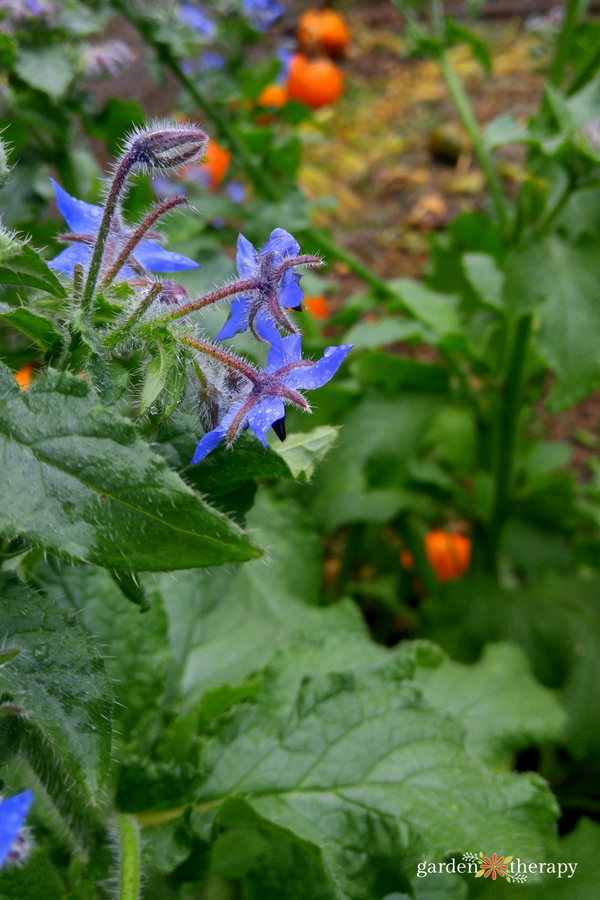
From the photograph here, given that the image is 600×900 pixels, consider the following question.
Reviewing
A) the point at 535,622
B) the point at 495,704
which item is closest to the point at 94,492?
the point at 495,704

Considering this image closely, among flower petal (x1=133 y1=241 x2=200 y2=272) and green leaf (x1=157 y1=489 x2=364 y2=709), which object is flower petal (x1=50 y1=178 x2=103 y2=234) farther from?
green leaf (x1=157 y1=489 x2=364 y2=709)

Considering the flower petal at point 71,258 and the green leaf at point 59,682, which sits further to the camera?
the flower petal at point 71,258

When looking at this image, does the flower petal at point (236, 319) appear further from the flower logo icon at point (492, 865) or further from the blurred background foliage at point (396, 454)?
the flower logo icon at point (492, 865)

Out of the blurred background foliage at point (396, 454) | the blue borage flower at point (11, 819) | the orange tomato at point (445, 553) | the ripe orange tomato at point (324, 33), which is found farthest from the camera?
the ripe orange tomato at point (324, 33)

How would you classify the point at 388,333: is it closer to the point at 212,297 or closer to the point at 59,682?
the point at 212,297

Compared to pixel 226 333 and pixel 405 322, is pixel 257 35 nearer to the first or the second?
pixel 405 322

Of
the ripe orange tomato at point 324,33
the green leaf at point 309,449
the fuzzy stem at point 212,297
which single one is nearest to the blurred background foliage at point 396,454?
the green leaf at point 309,449

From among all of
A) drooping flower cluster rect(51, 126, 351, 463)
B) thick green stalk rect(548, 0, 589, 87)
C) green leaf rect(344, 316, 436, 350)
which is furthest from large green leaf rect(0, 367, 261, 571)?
thick green stalk rect(548, 0, 589, 87)
